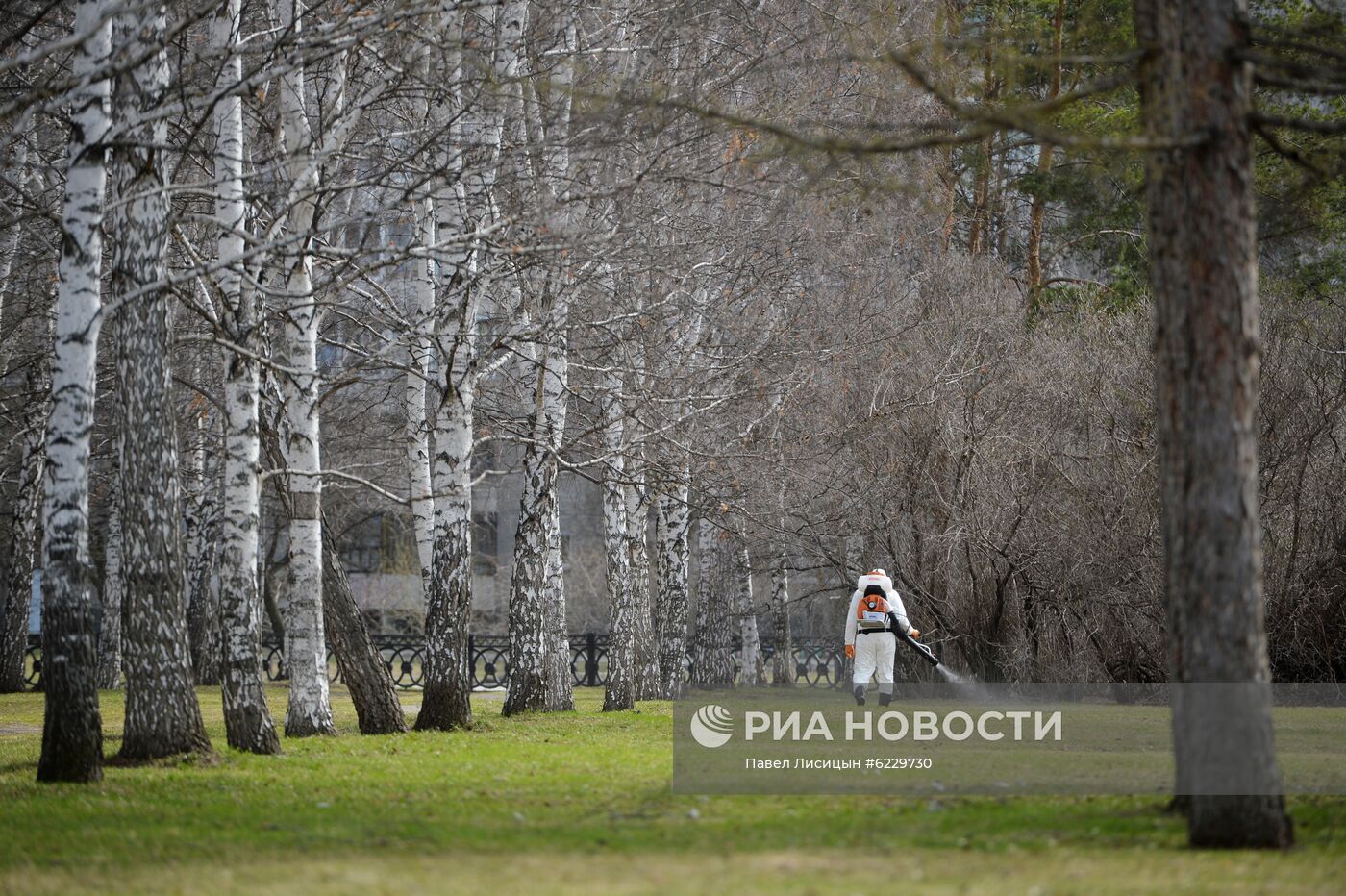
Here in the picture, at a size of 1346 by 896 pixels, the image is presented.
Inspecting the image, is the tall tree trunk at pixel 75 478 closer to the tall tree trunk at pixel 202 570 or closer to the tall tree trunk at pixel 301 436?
the tall tree trunk at pixel 301 436

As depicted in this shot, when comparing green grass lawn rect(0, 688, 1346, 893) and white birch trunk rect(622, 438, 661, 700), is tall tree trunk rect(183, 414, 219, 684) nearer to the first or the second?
white birch trunk rect(622, 438, 661, 700)

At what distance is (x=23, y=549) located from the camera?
79.0 feet

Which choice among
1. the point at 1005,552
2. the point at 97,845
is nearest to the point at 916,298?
the point at 1005,552

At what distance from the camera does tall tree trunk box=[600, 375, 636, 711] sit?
20.9 meters

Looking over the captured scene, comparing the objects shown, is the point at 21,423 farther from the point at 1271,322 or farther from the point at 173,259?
the point at 1271,322

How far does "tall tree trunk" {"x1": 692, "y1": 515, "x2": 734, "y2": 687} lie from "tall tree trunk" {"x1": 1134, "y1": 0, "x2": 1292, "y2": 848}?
19.4 metres

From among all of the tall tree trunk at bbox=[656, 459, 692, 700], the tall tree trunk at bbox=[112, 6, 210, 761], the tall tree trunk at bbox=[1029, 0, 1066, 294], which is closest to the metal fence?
the tall tree trunk at bbox=[656, 459, 692, 700]

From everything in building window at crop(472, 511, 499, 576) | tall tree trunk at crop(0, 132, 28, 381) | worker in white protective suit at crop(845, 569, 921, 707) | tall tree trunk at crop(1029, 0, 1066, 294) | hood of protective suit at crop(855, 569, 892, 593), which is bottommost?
worker in white protective suit at crop(845, 569, 921, 707)

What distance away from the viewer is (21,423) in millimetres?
25672

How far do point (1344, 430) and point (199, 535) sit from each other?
20101 millimetres

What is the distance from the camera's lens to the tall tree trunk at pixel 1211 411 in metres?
7.32

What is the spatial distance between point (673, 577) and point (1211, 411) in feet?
56.4

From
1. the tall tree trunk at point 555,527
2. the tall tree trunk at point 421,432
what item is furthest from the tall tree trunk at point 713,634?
the tall tree trunk at point 421,432

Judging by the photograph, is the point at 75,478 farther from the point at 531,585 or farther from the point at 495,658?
the point at 495,658
